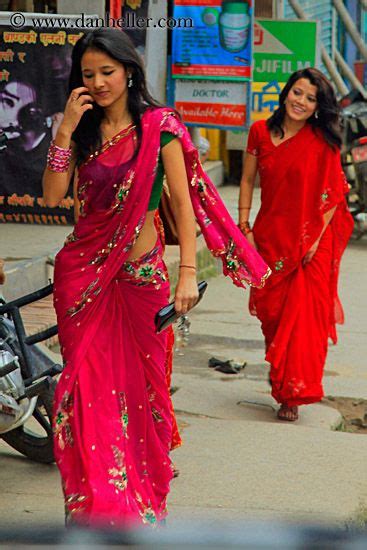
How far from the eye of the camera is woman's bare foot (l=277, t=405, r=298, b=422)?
18.5 feet

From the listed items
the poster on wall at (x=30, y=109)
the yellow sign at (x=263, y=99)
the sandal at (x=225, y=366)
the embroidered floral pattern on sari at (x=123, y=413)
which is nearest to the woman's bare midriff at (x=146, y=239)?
the embroidered floral pattern on sari at (x=123, y=413)

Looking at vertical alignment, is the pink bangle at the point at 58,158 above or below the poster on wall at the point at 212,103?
above

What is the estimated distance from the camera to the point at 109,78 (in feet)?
11.7

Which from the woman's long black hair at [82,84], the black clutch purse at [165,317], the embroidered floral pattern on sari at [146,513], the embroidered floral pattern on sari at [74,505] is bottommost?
the embroidered floral pattern on sari at [146,513]

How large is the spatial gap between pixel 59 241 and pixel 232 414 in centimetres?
263

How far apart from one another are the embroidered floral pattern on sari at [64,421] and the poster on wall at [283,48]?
8095 millimetres

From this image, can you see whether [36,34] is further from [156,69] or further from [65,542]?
[65,542]

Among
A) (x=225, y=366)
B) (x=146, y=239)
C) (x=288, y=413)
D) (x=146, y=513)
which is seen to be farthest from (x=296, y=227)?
(x=146, y=513)

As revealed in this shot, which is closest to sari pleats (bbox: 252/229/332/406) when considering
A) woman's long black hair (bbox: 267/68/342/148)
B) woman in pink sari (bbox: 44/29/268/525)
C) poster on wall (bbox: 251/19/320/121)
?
woman's long black hair (bbox: 267/68/342/148)

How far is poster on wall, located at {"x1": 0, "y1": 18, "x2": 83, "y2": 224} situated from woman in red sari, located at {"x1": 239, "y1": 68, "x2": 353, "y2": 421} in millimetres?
2963

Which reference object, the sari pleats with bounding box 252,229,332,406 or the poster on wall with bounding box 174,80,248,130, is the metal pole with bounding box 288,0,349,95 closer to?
the poster on wall with bounding box 174,80,248,130

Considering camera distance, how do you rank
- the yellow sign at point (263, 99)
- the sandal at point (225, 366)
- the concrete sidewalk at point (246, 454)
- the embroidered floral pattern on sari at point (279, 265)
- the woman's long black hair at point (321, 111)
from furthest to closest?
the yellow sign at point (263, 99) < the sandal at point (225, 366) < the embroidered floral pattern on sari at point (279, 265) < the woman's long black hair at point (321, 111) < the concrete sidewalk at point (246, 454)

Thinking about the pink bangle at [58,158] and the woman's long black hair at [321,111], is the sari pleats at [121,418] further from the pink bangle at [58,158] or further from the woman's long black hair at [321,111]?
the woman's long black hair at [321,111]

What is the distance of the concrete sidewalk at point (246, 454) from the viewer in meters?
4.14
